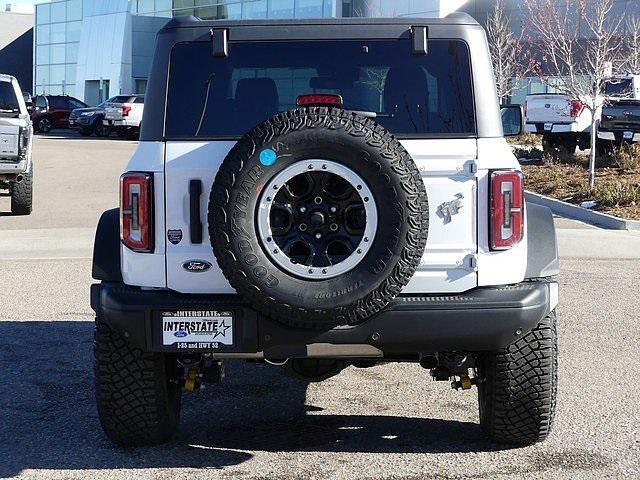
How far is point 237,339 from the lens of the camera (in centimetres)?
475

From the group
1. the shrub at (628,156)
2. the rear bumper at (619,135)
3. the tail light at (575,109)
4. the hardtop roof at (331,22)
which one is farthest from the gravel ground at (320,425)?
the tail light at (575,109)

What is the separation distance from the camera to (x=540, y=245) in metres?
5.25

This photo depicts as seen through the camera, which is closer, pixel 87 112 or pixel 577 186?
pixel 577 186

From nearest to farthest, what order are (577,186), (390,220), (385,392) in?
(390,220)
(385,392)
(577,186)

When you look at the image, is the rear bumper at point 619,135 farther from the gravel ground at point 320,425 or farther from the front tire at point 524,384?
the front tire at point 524,384

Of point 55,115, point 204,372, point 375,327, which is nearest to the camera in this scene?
point 375,327

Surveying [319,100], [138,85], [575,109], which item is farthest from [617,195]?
[138,85]

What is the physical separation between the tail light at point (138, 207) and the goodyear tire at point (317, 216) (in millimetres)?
412

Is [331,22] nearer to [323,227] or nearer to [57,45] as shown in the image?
[323,227]

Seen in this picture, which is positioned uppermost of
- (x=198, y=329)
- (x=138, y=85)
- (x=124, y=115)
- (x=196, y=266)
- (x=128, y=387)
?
(x=138, y=85)

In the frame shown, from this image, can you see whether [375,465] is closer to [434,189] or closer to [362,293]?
[362,293]

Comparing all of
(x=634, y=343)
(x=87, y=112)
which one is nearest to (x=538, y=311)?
(x=634, y=343)

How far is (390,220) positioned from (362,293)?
32cm

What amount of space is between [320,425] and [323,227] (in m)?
1.55
